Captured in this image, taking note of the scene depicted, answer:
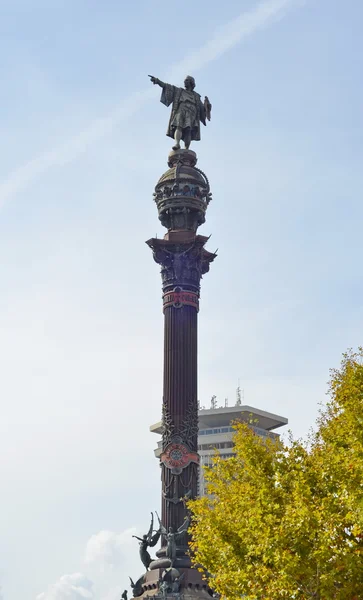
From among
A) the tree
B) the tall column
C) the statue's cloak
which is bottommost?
the tree

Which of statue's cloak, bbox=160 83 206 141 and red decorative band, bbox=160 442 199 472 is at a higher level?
statue's cloak, bbox=160 83 206 141

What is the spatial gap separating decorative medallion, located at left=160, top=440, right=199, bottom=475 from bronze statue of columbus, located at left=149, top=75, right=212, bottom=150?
24780mm

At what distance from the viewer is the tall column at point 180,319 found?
6636cm

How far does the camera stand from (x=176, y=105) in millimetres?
77062

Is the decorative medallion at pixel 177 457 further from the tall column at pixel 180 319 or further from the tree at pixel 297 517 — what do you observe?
the tree at pixel 297 517

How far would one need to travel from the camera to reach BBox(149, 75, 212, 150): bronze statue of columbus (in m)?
76.6

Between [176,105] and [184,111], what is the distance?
0.85m

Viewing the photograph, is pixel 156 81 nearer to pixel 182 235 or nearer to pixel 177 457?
pixel 182 235

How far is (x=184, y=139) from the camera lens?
253 feet

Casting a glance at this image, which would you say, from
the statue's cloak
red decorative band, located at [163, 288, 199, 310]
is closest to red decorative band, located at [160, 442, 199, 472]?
red decorative band, located at [163, 288, 199, 310]

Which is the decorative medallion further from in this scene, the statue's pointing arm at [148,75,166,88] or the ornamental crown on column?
the statue's pointing arm at [148,75,166,88]

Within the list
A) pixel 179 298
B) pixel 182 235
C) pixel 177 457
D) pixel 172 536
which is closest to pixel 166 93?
pixel 182 235

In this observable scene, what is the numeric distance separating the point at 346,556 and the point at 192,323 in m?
39.0

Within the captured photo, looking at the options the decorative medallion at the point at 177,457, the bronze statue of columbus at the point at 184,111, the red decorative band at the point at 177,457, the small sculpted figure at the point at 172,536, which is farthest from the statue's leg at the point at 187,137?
the small sculpted figure at the point at 172,536
